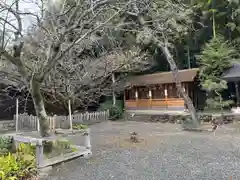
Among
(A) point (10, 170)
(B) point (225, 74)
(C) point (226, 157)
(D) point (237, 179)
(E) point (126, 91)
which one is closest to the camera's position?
(D) point (237, 179)

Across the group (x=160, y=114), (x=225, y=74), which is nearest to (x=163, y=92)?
(x=160, y=114)

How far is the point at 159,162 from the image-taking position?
5.94 meters

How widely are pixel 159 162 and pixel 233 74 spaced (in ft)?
32.7

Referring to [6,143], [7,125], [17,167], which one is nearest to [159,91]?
[7,125]

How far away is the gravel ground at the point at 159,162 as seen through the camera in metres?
4.99

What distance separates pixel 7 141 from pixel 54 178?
2.78 meters

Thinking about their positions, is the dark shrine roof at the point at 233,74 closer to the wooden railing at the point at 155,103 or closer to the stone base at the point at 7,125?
the wooden railing at the point at 155,103

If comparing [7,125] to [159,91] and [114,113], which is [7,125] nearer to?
[114,113]

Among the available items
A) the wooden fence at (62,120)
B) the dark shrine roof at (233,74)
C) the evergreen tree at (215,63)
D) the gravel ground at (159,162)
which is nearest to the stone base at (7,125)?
the wooden fence at (62,120)

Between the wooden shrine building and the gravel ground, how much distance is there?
8.04 m

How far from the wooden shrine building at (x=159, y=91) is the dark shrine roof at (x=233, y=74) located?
2232mm

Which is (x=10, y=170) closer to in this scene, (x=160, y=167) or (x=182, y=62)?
(x=160, y=167)

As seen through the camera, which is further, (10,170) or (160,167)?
(160,167)

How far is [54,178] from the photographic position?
5.10 metres
